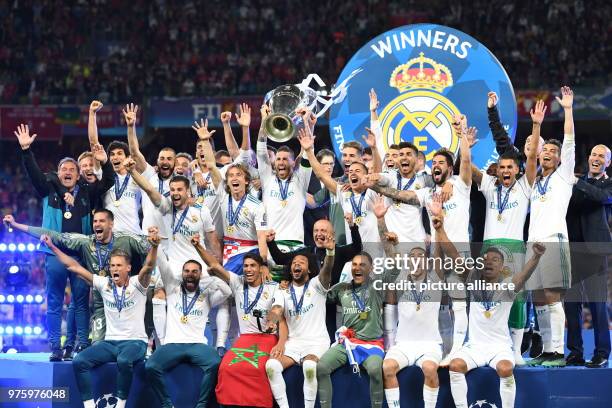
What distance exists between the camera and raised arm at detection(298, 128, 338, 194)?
842 cm

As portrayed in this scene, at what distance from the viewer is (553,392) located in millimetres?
7906

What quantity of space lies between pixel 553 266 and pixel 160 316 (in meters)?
3.00

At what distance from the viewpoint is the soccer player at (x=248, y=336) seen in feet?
25.7

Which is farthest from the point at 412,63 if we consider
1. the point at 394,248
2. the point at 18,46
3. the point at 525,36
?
the point at 18,46

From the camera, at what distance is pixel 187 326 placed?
8.12 m

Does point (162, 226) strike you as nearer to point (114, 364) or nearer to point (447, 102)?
point (114, 364)

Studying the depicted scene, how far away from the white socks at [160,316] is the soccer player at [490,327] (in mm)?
2222

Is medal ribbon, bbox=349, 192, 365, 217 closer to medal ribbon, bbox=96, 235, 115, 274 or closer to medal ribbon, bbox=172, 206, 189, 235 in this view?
medal ribbon, bbox=172, 206, 189, 235

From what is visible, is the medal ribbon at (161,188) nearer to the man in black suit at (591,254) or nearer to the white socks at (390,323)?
the white socks at (390,323)

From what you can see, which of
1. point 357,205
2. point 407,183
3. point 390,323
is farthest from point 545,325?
point 357,205

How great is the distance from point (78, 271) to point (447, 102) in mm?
3564

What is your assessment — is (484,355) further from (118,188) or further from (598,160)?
(118,188)

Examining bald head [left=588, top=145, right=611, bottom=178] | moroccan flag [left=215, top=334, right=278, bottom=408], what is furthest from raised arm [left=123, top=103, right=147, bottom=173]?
bald head [left=588, top=145, right=611, bottom=178]

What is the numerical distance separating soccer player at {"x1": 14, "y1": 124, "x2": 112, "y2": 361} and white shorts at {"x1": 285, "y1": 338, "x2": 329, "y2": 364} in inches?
66.6
